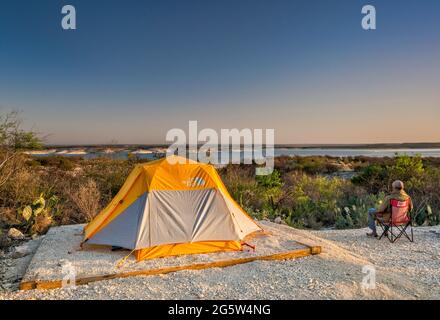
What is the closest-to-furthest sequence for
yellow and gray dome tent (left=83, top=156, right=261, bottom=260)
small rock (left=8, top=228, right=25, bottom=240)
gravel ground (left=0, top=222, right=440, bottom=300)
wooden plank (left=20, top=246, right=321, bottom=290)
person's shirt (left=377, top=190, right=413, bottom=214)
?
gravel ground (left=0, top=222, right=440, bottom=300), wooden plank (left=20, top=246, right=321, bottom=290), yellow and gray dome tent (left=83, top=156, right=261, bottom=260), person's shirt (left=377, top=190, right=413, bottom=214), small rock (left=8, top=228, right=25, bottom=240)

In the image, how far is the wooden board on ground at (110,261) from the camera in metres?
5.01

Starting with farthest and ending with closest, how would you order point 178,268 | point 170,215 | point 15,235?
point 15,235
point 170,215
point 178,268

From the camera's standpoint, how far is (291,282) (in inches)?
194

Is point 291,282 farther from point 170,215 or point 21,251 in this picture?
point 21,251

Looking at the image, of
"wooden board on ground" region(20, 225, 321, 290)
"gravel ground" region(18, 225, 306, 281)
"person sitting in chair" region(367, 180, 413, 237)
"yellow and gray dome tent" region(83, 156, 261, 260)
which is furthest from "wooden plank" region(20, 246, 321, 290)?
"person sitting in chair" region(367, 180, 413, 237)

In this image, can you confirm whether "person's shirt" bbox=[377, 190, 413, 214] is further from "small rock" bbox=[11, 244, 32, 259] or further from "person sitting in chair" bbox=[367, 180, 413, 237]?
"small rock" bbox=[11, 244, 32, 259]

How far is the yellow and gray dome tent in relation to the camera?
6.14 m

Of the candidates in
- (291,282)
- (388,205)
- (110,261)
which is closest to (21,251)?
(110,261)

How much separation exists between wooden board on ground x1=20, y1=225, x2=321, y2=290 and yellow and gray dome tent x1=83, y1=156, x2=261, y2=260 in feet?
0.78

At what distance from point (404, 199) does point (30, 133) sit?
34.7 feet

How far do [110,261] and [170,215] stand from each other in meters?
1.25

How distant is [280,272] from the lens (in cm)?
532

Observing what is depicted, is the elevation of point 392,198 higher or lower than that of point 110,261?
higher
